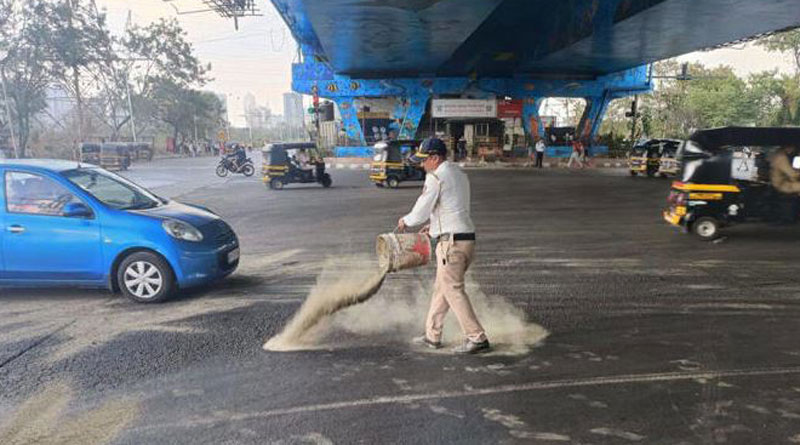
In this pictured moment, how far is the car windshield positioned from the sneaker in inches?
148

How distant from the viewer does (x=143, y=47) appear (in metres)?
52.2

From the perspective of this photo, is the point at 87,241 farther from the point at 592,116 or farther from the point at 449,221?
the point at 592,116

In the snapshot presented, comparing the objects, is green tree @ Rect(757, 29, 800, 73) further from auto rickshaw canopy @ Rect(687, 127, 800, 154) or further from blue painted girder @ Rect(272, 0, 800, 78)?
auto rickshaw canopy @ Rect(687, 127, 800, 154)

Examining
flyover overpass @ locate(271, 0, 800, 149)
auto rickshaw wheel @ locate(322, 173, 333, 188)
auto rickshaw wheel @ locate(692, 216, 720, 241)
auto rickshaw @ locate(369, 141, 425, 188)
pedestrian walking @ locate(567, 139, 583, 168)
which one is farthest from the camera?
pedestrian walking @ locate(567, 139, 583, 168)

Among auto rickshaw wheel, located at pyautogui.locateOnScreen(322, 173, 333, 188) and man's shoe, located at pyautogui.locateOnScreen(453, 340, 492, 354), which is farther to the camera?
auto rickshaw wheel, located at pyautogui.locateOnScreen(322, 173, 333, 188)

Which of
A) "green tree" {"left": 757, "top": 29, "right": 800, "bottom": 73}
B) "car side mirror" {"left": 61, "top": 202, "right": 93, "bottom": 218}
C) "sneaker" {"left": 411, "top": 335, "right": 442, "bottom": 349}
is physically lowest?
"sneaker" {"left": 411, "top": 335, "right": 442, "bottom": 349}

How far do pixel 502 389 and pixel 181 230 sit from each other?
4.06 m

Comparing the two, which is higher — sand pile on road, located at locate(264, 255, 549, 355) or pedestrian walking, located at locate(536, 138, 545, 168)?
pedestrian walking, located at locate(536, 138, 545, 168)

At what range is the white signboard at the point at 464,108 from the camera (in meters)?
34.2

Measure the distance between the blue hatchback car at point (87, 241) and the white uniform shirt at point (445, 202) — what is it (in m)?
2.99

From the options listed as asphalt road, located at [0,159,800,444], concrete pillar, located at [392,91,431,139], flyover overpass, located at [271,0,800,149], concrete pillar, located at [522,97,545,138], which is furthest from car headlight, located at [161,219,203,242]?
concrete pillar, located at [522,97,545,138]

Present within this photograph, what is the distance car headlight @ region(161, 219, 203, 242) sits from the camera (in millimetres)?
6062

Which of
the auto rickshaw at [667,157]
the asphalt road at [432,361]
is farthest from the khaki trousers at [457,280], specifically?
the auto rickshaw at [667,157]

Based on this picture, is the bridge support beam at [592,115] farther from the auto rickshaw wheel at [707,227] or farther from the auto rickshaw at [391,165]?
the auto rickshaw wheel at [707,227]
